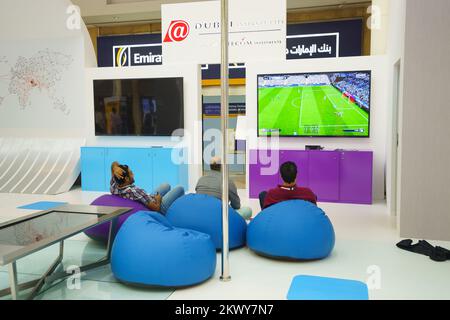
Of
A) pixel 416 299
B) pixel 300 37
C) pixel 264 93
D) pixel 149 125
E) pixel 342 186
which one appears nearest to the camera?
pixel 416 299

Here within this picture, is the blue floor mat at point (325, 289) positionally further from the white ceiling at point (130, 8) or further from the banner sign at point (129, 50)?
the banner sign at point (129, 50)

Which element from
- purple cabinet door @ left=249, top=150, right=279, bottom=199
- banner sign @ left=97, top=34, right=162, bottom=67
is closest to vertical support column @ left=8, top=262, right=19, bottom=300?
purple cabinet door @ left=249, top=150, right=279, bottom=199

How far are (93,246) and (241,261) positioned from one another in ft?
5.48

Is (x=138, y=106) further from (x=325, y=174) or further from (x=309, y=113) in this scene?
(x=325, y=174)

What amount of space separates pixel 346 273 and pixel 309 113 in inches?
152

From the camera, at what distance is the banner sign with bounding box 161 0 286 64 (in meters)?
6.63

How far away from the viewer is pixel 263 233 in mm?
3758

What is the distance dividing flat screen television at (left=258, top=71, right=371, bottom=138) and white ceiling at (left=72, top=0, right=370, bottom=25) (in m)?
3.84

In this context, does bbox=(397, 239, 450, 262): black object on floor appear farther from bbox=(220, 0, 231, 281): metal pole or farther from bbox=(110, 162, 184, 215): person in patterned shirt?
bbox=(110, 162, 184, 215): person in patterned shirt

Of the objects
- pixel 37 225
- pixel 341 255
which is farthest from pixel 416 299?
pixel 37 225

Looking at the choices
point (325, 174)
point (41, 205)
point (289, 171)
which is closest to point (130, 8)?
point (41, 205)

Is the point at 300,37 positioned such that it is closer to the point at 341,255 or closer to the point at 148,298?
the point at 341,255

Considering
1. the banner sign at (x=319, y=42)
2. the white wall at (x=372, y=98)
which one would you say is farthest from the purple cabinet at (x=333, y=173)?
the banner sign at (x=319, y=42)

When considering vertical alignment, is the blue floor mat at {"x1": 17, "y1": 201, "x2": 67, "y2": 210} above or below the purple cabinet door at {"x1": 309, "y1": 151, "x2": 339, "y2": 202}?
below
